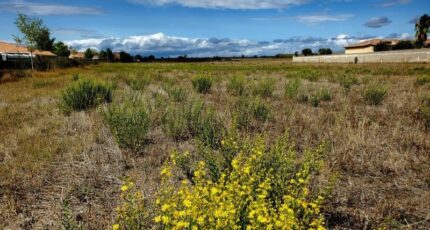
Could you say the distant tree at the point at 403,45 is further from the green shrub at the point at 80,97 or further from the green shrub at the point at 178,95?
the green shrub at the point at 80,97

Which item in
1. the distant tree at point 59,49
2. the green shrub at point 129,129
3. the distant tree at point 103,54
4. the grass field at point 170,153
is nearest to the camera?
the grass field at point 170,153

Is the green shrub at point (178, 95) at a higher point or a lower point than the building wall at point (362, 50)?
lower

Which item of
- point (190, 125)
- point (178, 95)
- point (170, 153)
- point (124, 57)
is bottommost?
point (170, 153)

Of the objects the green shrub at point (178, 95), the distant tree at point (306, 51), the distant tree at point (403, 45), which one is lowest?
the green shrub at point (178, 95)

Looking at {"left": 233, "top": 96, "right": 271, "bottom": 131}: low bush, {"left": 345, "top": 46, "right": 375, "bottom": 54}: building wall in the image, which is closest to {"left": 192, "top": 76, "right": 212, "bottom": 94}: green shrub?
{"left": 233, "top": 96, "right": 271, "bottom": 131}: low bush

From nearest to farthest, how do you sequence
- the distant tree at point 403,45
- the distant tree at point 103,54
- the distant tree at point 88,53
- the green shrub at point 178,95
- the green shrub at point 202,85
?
the green shrub at point 178,95 < the green shrub at point 202,85 < the distant tree at point 403,45 < the distant tree at point 103,54 < the distant tree at point 88,53

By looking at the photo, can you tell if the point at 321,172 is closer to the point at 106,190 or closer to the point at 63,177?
the point at 106,190

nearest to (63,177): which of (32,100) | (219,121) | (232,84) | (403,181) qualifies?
(219,121)

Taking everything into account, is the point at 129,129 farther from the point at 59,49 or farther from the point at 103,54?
the point at 103,54

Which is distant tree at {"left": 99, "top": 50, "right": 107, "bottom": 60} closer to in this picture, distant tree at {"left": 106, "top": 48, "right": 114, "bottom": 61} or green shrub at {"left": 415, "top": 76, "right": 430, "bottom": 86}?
distant tree at {"left": 106, "top": 48, "right": 114, "bottom": 61}

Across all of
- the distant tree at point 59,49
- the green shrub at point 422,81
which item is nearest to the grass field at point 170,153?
the green shrub at point 422,81

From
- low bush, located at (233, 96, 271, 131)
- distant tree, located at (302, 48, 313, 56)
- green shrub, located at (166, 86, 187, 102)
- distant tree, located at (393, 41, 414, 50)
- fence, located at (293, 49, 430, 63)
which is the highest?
distant tree, located at (302, 48, 313, 56)

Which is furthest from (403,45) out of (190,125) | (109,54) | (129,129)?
(109,54)

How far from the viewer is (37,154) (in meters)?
5.64
